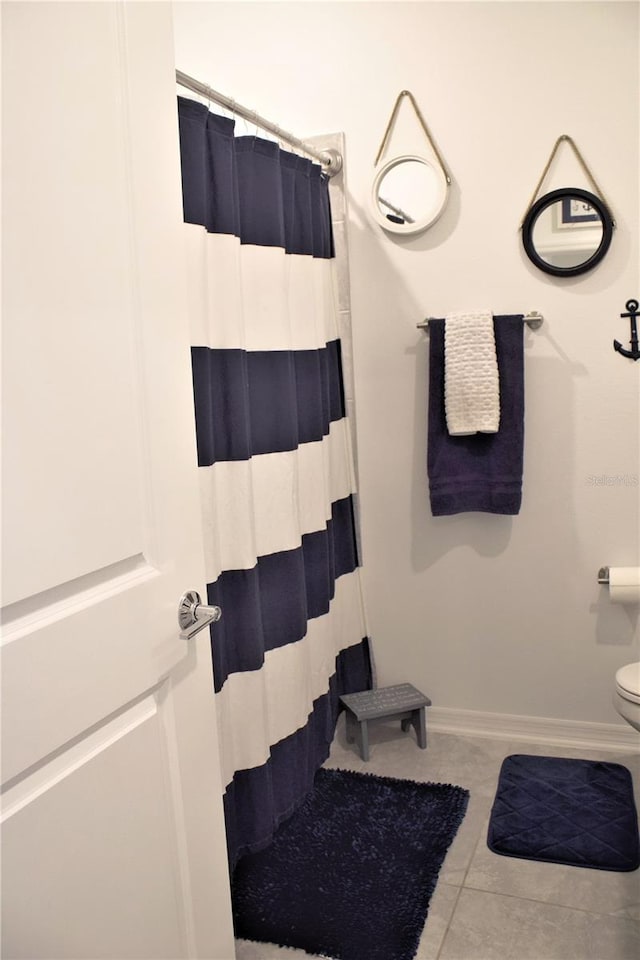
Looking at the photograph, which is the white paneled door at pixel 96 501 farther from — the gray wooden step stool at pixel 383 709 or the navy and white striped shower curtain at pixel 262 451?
the gray wooden step stool at pixel 383 709

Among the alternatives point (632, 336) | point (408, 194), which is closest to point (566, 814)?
point (632, 336)

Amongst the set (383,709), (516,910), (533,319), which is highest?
(533,319)

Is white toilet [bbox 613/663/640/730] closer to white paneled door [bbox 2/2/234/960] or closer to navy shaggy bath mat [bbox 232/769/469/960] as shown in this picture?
navy shaggy bath mat [bbox 232/769/469/960]

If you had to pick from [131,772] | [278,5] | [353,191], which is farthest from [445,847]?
[278,5]

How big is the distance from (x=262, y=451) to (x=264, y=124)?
0.89 meters

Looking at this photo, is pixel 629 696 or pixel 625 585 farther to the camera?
pixel 625 585

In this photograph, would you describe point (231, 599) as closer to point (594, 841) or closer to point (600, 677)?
point (594, 841)

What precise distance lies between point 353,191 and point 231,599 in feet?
4.79

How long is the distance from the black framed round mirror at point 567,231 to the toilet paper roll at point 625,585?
938 mm

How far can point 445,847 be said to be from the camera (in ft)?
6.79


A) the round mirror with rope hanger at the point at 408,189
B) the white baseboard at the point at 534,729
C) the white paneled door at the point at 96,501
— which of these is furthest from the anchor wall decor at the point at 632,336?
the white paneled door at the point at 96,501

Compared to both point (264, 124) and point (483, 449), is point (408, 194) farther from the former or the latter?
point (483, 449)

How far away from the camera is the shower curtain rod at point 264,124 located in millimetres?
1794

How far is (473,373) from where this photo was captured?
7.87ft
